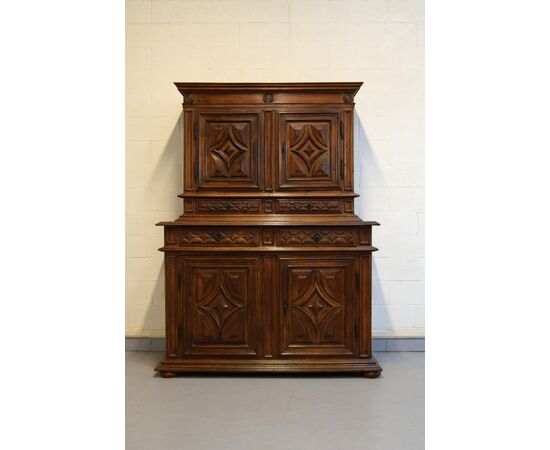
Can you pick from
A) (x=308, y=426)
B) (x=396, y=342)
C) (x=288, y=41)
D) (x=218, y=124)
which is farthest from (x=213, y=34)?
(x=308, y=426)

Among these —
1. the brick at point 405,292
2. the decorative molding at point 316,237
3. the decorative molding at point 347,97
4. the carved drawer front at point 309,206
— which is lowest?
the brick at point 405,292

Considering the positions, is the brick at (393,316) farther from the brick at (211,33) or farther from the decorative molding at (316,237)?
the brick at (211,33)

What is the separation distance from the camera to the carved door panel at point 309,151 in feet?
14.7

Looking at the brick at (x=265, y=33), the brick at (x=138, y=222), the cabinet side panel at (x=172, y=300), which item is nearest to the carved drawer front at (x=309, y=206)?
the cabinet side panel at (x=172, y=300)

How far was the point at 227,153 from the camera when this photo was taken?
4473 mm

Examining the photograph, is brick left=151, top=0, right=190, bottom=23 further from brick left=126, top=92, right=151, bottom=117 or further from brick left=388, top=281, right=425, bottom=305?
brick left=388, top=281, right=425, bottom=305

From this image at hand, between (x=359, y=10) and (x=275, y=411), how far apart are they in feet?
11.1

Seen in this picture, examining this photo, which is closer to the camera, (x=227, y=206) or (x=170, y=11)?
(x=227, y=206)

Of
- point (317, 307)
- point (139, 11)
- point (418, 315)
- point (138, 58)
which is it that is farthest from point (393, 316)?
point (139, 11)

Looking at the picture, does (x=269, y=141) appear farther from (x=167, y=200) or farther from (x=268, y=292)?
(x=167, y=200)

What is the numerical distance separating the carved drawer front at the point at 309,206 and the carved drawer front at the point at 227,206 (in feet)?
0.63

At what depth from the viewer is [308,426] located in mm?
3316
